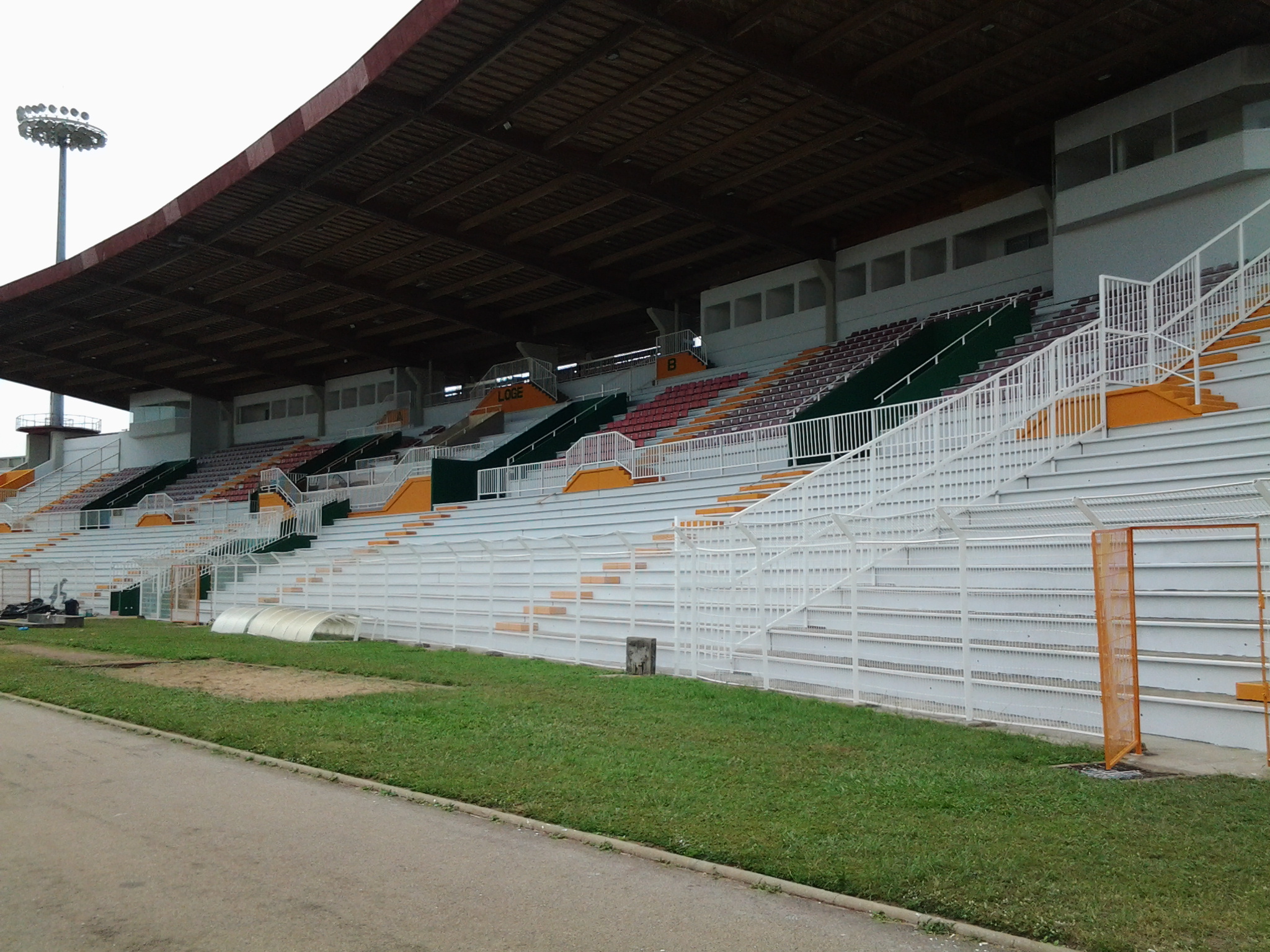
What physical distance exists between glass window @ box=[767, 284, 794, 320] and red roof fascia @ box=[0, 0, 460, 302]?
50.3ft

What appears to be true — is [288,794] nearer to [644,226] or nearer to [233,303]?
[644,226]

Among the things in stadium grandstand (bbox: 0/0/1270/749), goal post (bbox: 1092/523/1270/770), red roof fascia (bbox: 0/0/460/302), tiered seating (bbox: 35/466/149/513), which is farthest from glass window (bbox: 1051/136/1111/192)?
tiered seating (bbox: 35/466/149/513)

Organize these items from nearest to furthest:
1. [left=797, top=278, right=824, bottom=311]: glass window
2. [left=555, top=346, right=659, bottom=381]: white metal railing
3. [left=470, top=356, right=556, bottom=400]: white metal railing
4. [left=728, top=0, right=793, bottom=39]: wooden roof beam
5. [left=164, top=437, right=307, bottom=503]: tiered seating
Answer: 1. [left=728, top=0, right=793, bottom=39]: wooden roof beam
2. [left=797, top=278, right=824, bottom=311]: glass window
3. [left=555, top=346, right=659, bottom=381]: white metal railing
4. [left=470, top=356, right=556, bottom=400]: white metal railing
5. [left=164, top=437, right=307, bottom=503]: tiered seating

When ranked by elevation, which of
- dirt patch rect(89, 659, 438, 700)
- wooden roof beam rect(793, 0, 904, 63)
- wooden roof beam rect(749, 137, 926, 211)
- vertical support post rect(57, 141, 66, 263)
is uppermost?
vertical support post rect(57, 141, 66, 263)

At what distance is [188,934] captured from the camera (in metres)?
4.74

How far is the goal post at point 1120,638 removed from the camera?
7.81 metres

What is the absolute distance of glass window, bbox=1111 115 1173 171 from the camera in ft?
75.1

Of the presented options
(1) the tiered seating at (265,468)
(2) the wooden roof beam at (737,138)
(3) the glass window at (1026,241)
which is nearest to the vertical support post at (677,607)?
(2) the wooden roof beam at (737,138)

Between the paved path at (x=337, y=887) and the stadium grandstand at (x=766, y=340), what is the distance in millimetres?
3825

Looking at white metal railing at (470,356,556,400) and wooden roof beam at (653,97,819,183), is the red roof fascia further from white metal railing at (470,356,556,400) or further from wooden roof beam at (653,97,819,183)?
white metal railing at (470,356,556,400)

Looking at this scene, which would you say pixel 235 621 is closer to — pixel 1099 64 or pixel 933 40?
pixel 933 40

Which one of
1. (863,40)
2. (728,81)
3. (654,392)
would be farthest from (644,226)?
(863,40)

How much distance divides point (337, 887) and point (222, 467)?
1994 inches

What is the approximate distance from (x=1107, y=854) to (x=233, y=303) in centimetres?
4016
